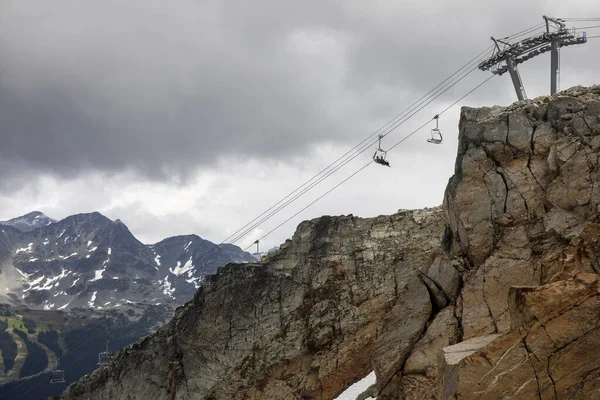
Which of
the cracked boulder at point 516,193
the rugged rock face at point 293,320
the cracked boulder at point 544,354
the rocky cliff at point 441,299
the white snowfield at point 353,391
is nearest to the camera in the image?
the cracked boulder at point 544,354

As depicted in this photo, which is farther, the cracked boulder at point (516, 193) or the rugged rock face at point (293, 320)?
the rugged rock face at point (293, 320)

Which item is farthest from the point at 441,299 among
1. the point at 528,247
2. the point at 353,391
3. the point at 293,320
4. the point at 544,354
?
the point at 293,320

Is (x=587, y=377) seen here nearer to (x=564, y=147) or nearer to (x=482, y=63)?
(x=564, y=147)

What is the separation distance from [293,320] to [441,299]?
97.1 ft

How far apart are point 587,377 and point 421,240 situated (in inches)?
1582

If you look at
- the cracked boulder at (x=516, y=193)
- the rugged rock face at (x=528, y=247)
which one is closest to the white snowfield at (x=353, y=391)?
the cracked boulder at (x=516, y=193)

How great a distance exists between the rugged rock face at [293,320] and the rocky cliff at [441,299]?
14 cm

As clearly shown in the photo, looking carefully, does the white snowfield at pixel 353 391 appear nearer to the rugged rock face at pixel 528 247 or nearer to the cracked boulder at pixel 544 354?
the rugged rock face at pixel 528 247

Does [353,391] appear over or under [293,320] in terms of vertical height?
under

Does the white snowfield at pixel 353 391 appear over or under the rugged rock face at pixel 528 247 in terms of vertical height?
A: under

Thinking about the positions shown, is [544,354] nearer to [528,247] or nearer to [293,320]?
[528,247]

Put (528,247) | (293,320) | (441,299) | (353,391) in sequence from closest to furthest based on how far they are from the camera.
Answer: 1. (528,247)
2. (441,299)
3. (353,391)
4. (293,320)

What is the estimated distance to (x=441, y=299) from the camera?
108ft

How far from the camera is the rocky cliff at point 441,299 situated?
1780cm
